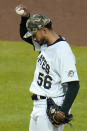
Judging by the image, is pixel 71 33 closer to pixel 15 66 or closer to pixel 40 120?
pixel 15 66

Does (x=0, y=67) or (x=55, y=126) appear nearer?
(x=55, y=126)

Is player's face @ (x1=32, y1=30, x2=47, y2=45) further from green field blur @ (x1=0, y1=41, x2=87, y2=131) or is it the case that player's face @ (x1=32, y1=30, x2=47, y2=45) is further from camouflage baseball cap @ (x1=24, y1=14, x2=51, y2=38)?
green field blur @ (x1=0, y1=41, x2=87, y2=131)

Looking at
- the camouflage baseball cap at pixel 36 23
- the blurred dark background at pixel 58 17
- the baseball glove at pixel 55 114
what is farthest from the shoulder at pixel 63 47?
the blurred dark background at pixel 58 17

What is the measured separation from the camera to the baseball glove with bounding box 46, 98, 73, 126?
512 cm

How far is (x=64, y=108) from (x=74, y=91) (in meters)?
0.19

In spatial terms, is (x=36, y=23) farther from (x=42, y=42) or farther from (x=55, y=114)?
(x=55, y=114)

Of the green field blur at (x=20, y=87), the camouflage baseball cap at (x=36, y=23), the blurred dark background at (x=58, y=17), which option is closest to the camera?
the camouflage baseball cap at (x=36, y=23)

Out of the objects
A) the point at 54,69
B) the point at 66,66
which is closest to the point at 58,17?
the point at 54,69

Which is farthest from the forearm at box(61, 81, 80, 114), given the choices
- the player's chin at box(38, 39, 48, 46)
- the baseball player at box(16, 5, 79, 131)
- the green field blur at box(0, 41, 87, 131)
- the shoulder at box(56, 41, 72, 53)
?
the green field blur at box(0, 41, 87, 131)

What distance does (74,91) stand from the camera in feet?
16.7

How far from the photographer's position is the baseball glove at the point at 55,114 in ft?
16.8

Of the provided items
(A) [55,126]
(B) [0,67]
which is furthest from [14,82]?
(A) [55,126]

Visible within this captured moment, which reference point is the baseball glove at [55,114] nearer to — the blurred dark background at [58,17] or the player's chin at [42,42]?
the player's chin at [42,42]

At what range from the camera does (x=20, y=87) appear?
1026 centimetres
